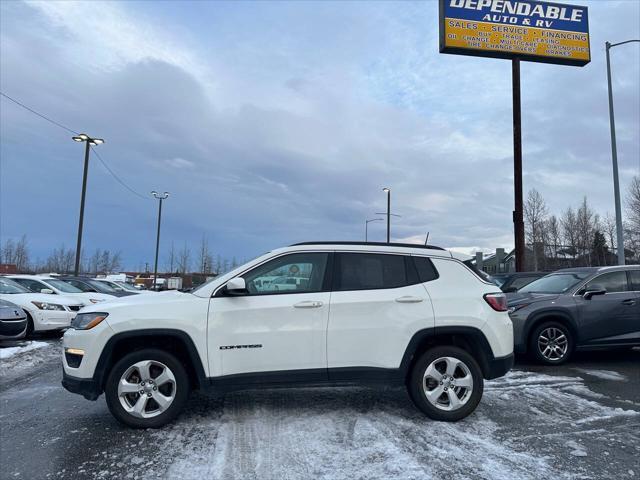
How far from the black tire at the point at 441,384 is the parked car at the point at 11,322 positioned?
27.9 feet

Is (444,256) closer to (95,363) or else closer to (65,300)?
(95,363)

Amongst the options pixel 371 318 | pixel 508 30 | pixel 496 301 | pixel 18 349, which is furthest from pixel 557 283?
pixel 508 30

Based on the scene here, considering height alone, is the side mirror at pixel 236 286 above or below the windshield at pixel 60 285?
above

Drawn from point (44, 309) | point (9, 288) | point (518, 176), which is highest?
point (518, 176)

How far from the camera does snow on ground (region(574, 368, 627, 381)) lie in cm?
675

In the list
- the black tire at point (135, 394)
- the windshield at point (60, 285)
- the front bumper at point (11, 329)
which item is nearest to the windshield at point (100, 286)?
the windshield at point (60, 285)

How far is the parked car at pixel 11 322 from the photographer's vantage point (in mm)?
9109

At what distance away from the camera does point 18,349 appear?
9.01 metres

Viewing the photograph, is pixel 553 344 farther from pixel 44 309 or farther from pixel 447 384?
pixel 44 309

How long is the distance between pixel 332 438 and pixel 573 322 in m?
5.48

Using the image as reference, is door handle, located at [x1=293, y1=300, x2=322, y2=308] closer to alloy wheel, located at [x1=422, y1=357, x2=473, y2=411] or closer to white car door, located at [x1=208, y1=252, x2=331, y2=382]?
white car door, located at [x1=208, y1=252, x2=331, y2=382]

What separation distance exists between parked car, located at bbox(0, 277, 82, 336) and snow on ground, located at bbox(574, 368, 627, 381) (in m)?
11.2

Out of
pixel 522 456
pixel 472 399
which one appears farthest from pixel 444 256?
pixel 522 456

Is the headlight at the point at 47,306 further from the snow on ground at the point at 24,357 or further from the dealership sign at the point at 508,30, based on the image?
the dealership sign at the point at 508,30
